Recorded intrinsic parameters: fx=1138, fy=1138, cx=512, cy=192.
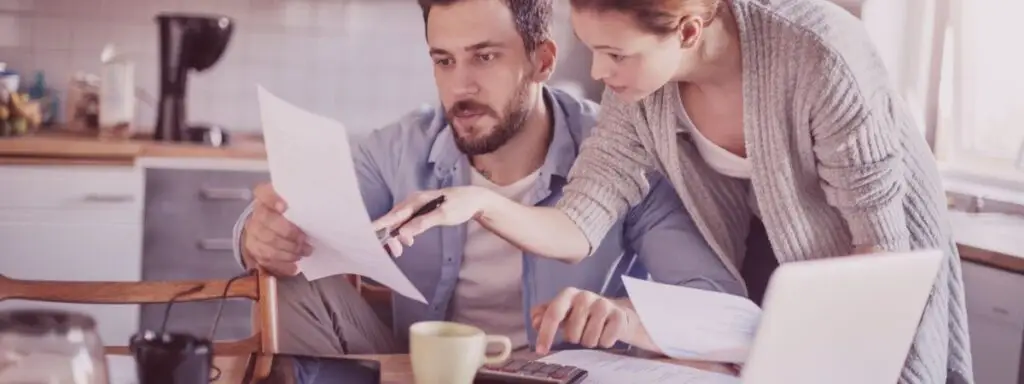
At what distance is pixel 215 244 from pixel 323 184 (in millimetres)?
1866

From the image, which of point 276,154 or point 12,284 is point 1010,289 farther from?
point 12,284

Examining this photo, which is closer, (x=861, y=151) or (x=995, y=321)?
(x=861, y=151)

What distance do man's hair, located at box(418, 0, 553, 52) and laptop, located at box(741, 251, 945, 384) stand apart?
0.85 metres

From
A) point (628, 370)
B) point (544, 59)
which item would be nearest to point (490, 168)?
point (544, 59)

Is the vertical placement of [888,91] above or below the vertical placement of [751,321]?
above

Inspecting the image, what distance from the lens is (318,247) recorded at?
125cm

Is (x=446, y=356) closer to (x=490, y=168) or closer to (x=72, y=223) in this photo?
(x=490, y=168)

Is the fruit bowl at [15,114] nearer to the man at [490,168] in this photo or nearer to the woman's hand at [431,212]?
the man at [490,168]

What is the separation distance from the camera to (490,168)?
1810 millimetres

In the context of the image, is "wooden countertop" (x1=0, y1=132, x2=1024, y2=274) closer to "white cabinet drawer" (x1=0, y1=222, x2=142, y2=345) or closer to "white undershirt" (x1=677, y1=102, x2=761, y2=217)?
"white cabinet drawer" (x1=0, y1=222, x2=142, y2=345)

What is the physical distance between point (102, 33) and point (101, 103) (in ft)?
1.11

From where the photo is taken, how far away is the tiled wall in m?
3.13

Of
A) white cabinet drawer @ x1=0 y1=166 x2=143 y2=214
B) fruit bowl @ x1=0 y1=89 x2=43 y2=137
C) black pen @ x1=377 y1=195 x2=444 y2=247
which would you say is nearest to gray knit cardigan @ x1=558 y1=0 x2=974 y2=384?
black pen @ x1=377 y1=195 x2=444 y2=247

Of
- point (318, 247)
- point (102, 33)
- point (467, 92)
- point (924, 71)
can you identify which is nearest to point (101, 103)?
point (102, 33)
